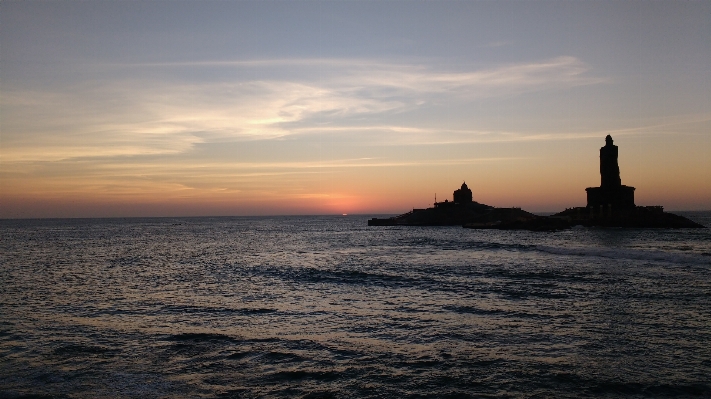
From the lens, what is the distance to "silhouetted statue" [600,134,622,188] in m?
101

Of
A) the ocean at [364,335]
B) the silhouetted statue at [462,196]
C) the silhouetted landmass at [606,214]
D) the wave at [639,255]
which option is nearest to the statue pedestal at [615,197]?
the silhouetted landmass at [606,214]

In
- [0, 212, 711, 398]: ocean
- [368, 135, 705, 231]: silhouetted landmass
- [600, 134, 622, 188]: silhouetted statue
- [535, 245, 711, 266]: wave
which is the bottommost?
[0, 212, 711, 398]: ocean

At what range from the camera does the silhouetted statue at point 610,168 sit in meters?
101

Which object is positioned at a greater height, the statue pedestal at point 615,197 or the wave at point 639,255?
the statue pedestal at point 615,197

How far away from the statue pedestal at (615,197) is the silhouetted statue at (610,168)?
107 centimetres

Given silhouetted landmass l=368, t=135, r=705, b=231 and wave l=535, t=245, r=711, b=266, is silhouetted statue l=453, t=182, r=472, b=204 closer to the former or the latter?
silhouetted landmass l=368, t=135, r=705, b=231

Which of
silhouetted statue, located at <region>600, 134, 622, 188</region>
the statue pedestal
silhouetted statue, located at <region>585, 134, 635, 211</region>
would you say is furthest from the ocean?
silhouetted statue, located at <region>600, 134, 622, 188</region>

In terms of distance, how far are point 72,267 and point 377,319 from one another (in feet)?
102

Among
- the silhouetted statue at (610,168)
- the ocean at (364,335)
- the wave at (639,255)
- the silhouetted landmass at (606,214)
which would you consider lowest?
the ocean at (364,335)

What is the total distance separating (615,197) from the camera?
101250 millimetres

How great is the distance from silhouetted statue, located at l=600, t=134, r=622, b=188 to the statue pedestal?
42.2 inches

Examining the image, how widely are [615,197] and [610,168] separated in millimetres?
6165

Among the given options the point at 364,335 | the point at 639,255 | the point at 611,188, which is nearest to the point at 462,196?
the point at 611,188

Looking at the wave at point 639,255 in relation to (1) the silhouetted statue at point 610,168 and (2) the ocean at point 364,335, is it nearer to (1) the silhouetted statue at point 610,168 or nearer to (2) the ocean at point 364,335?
(2) the ocean at point 364,335
